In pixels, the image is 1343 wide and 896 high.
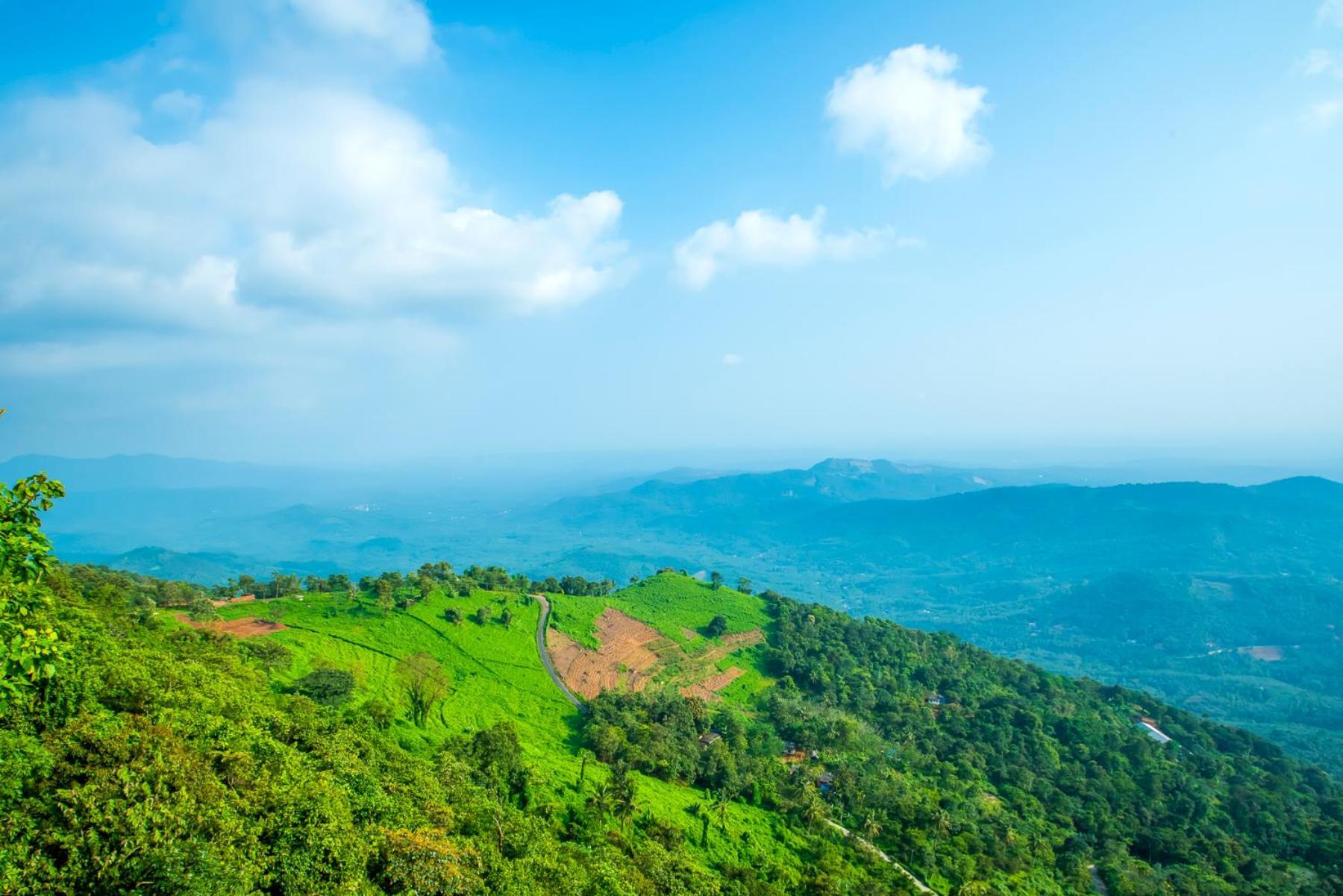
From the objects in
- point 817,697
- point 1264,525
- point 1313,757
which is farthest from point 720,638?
point 1264,525

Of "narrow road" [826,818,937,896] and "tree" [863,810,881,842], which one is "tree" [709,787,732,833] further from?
"tree" [863,810,881,842]

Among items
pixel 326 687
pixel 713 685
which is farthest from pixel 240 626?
pixel 713 685

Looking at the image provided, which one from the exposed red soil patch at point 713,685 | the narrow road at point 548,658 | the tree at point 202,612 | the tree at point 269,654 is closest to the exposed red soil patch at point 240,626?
the tree at point 202,612

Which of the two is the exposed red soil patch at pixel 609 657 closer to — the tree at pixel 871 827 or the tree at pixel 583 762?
the tree at pixel 583 762

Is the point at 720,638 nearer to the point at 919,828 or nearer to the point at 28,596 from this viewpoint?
the point at 919,828

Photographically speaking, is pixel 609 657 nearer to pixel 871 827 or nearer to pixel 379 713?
pixel 871 827

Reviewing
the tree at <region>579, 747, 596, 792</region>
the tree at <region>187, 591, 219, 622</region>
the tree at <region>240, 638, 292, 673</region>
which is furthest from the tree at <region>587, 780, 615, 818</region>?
the tree at <region>187, 591, 219, 622</region>
